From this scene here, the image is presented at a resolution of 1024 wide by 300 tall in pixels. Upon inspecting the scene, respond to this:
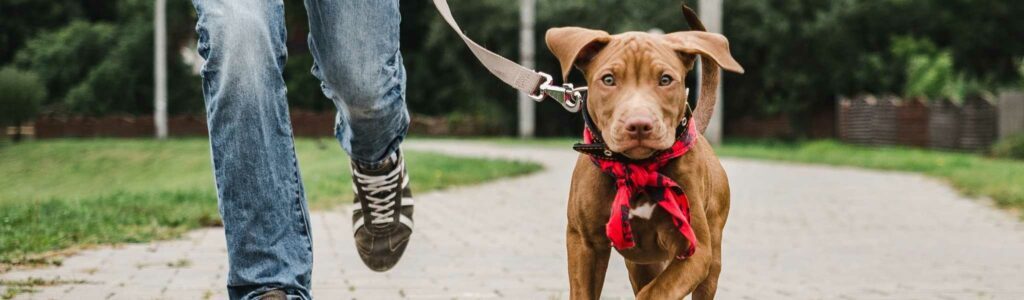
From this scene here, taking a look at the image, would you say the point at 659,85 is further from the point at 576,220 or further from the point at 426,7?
the point at 426,7

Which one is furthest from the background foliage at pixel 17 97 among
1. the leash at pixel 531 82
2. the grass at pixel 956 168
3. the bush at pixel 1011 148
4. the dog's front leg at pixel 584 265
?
the dog's front leg at pixel 584 265

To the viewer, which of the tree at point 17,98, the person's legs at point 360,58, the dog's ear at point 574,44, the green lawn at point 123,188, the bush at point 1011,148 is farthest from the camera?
the tree at point 17,98

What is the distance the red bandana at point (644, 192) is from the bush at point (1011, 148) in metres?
18.9

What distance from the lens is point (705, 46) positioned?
9.93 ft

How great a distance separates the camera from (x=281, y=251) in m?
3.04

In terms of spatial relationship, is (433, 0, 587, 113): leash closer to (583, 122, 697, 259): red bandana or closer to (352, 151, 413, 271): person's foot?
(583, 122, 697, 259): red bandana

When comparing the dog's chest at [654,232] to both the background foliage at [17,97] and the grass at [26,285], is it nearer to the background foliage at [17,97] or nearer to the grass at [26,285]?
the grass at [26,285]

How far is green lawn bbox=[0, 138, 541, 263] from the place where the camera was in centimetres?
669

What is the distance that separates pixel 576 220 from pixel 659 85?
524mm

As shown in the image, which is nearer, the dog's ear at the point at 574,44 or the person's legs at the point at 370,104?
the dog's ear at the point at 574,44

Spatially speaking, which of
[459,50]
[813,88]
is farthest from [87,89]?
[813,88]

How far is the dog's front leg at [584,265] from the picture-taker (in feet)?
10.7

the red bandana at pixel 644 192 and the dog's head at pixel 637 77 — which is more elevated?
the dog's head at pixel 637 77

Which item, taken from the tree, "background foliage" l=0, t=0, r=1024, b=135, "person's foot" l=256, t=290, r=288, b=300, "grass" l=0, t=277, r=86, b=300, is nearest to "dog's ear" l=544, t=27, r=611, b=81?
"person's foot" l=256, t=290, r=288, b=300
